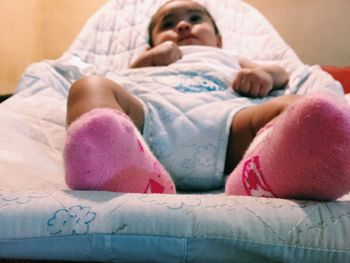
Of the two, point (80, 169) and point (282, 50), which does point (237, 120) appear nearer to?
point (80, 169)

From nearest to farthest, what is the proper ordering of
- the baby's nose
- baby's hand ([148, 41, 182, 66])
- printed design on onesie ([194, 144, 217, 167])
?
printed design on onesie ([194, 144, 217, 167]) → baby's hand ([148, 41, 182, 66]) → the baby's nose

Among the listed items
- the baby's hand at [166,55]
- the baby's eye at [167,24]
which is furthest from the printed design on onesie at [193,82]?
the baby's eye at [167,24]

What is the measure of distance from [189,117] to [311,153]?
428mm

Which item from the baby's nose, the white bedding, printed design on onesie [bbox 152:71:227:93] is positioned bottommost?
printed design on onesie [bbox 152:71:227:93]

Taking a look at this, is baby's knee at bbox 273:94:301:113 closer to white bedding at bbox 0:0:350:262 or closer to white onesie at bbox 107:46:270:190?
white onesie at bbox 107:46:270:190

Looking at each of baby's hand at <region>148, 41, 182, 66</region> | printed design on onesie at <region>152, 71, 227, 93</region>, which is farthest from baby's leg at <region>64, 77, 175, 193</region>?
baby's hand at <region>148, 41, 182, 66</region>

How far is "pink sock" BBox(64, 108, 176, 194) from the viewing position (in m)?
0.48

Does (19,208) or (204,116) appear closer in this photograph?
(19,208)

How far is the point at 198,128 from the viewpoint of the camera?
2.76 ft

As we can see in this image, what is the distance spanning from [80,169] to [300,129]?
0.74 feet

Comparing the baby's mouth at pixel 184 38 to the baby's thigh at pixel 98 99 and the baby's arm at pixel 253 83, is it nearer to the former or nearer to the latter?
the baby's arm at pixel 253 83

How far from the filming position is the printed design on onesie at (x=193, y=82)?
96 centimetres

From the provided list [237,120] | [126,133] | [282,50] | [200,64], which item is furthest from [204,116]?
[282,50]

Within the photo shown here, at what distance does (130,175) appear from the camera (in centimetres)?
51
